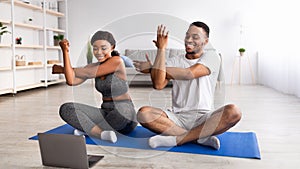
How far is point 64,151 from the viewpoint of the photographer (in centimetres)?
163

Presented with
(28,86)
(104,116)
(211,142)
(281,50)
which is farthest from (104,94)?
(281,50)

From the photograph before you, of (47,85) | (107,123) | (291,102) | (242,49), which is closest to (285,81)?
(291,102)

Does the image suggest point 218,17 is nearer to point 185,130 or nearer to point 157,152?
point 185,130

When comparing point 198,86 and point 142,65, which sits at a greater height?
point 142,65

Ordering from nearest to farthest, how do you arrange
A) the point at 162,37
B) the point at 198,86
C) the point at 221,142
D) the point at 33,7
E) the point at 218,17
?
the point at 162,37, the point at 198,86, the point at 221,142, the point at 33,7, the point at 218,17

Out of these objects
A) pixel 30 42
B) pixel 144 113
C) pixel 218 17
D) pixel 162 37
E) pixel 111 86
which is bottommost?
pixel 144 113

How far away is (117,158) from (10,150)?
2.15 feet

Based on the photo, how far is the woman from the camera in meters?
1.68

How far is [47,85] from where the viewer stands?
5.73m

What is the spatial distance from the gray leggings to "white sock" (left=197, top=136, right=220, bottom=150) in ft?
1.41

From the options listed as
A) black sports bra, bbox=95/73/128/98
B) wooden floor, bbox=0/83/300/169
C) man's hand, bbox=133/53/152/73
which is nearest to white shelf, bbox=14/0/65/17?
wooden floor, bbox=0/83/300/169

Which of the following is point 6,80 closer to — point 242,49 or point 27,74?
point 27,74

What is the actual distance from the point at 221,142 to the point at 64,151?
3.14 feet

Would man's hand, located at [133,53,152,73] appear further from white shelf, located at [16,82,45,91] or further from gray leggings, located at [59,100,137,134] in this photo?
white shelf, located at [16,82,45,91]
